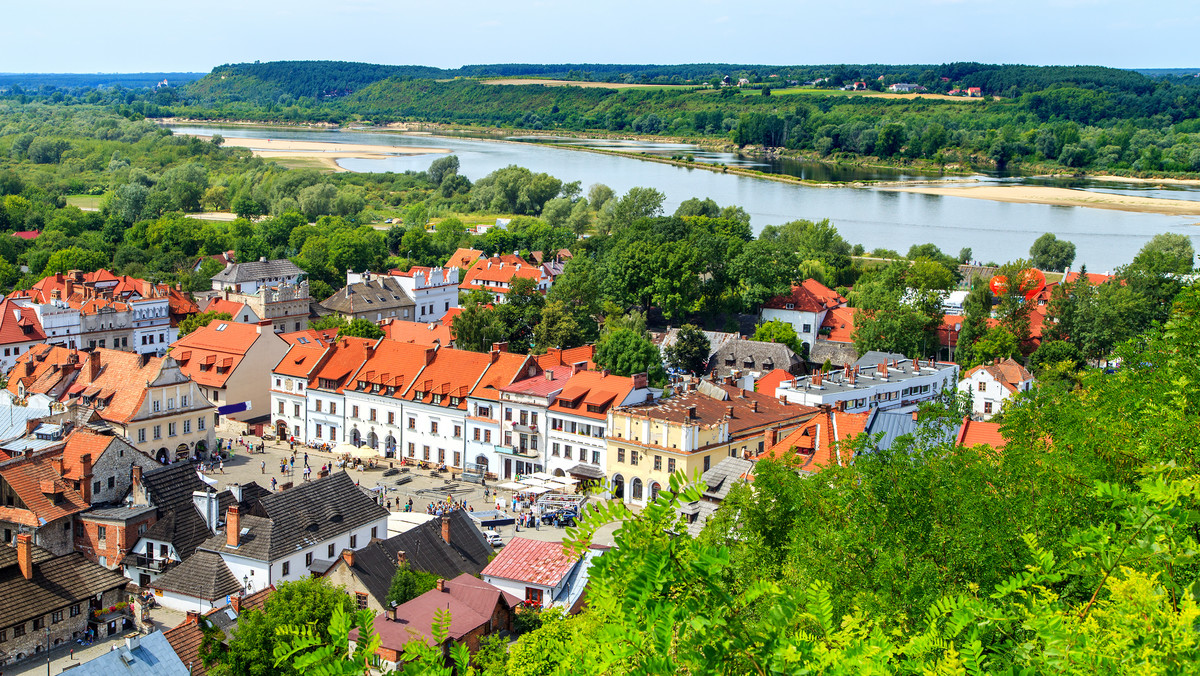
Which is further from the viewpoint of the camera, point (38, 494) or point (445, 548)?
point (38, 494)

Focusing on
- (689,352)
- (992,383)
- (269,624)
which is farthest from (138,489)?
(992,383)

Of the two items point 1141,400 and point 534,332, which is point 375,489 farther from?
point 1141,400

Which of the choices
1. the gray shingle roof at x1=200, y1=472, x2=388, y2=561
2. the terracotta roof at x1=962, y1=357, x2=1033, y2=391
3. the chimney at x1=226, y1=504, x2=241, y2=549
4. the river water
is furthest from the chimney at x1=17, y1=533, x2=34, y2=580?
the river water

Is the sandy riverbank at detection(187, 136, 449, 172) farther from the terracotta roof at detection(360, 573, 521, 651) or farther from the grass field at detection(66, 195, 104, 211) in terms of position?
the terracotta roof at detection(360, 573, 521, 651)

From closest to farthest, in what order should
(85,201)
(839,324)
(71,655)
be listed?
(71,655)
(839,324)
(85,201)

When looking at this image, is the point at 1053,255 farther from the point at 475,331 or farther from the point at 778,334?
the point at 475,331

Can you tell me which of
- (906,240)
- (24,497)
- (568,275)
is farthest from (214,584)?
(906,240)

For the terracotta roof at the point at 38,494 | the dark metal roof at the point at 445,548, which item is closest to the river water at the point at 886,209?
the dark metal roof at the point at 445,548
